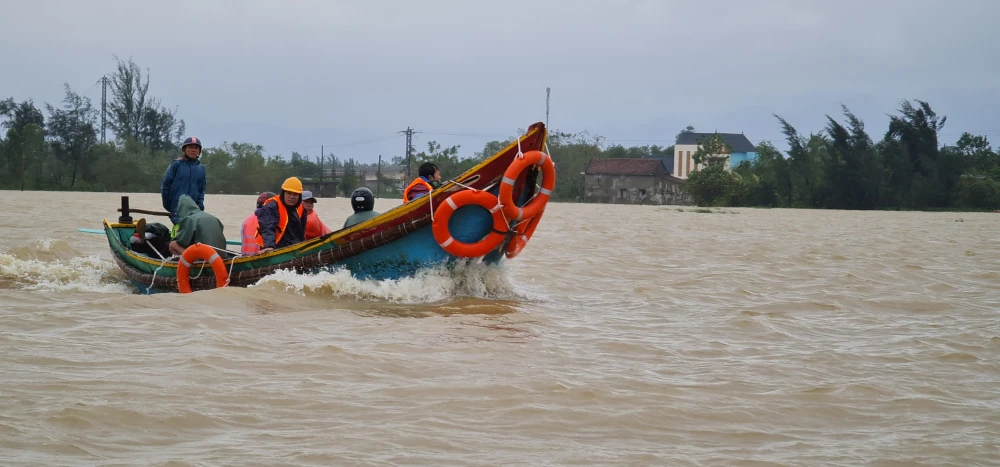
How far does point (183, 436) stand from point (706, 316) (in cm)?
549

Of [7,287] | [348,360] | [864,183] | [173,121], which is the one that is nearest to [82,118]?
[173,121]

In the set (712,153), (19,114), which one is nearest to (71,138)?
(19,114)

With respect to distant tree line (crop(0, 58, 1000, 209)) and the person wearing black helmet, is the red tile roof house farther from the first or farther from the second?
the person wearing black helmet

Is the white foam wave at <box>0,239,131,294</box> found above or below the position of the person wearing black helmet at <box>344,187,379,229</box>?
below

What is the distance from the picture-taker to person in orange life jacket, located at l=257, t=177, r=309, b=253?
30.8 ft

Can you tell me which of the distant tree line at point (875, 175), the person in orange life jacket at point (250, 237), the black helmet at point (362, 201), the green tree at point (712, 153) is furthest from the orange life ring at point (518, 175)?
the green tree at point (712, 153)

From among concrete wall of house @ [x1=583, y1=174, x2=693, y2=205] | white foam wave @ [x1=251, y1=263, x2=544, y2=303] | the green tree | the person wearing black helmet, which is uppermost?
the green tree

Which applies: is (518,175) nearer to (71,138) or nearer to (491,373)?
(491,373)

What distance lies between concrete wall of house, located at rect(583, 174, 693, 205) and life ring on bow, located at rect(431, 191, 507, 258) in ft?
197

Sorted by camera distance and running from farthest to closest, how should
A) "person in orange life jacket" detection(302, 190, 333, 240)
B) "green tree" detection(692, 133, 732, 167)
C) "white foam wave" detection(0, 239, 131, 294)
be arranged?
"green tree" detection(692, 133, 732, 167)
"white foam wave" detection(0, 239, 131, 294)
"person in orange life jacket" detection(302, 190, 333, 240)

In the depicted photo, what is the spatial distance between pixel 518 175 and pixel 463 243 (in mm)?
773

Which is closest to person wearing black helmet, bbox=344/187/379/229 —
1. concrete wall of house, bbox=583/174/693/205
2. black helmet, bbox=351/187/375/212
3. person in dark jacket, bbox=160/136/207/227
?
black helmet, bbox=351/187/375/212

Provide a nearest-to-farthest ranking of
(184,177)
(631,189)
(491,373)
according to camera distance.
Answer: (491,373) < (184,177) < (631,189)

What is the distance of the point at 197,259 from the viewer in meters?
9.22
